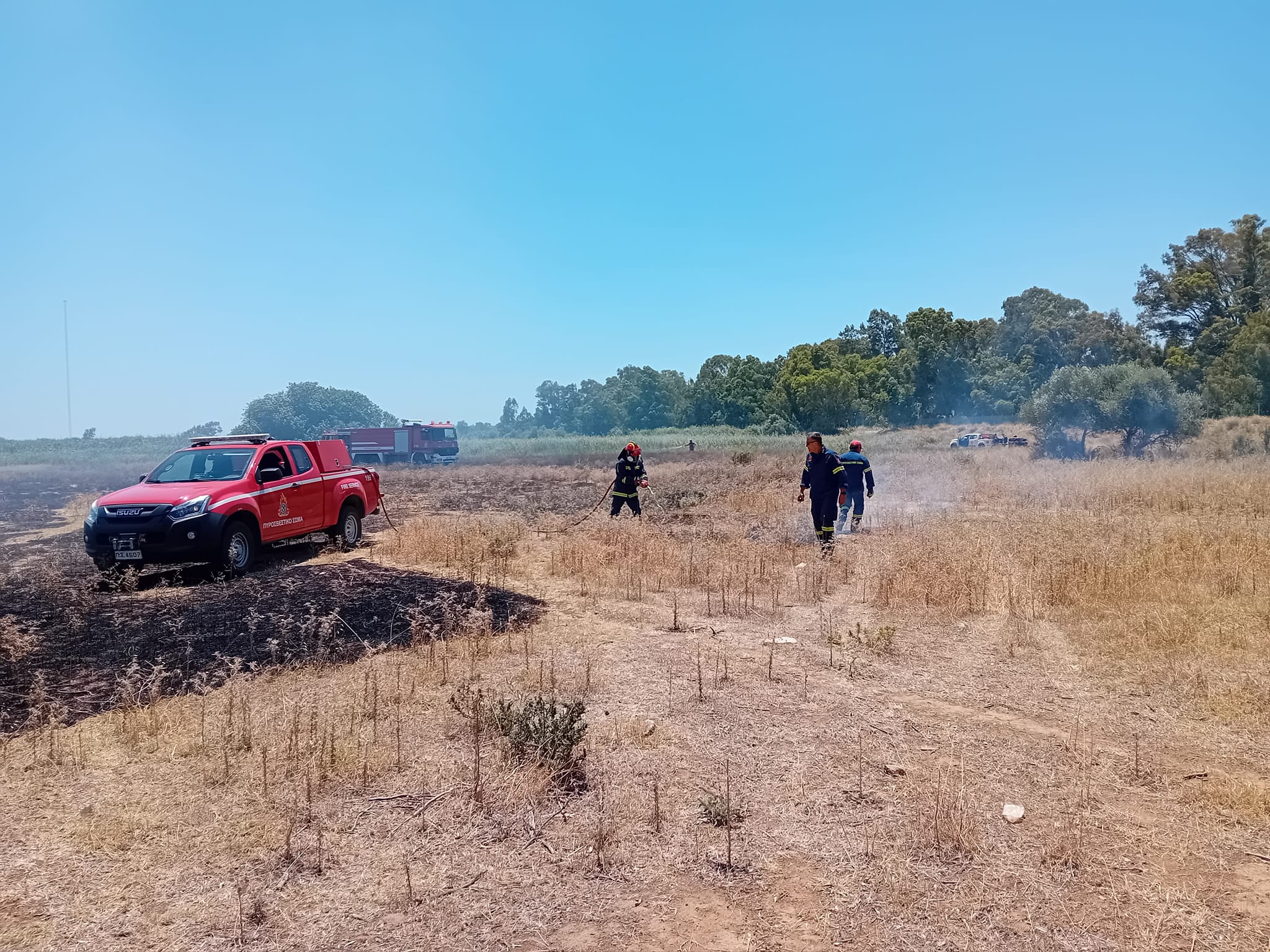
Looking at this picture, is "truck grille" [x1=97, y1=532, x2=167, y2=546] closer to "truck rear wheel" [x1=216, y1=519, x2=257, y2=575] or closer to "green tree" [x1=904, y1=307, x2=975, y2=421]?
"truck rear wheel" [x1=216, y1=519, x2=257, y2=575]

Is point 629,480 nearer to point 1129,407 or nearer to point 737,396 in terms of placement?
point 1129,407

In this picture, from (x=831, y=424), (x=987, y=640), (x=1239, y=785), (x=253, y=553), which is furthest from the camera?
(x=831, y=424)

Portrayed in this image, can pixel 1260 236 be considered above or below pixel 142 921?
above

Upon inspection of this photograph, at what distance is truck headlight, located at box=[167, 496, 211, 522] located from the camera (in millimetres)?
9812

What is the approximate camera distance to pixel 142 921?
3270mm

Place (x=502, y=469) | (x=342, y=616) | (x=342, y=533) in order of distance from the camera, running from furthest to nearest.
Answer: (x=502, y=469) < (x=342, y=533) < (x=342, y=616)

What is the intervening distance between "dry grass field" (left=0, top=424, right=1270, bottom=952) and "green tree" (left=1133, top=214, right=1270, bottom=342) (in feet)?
190

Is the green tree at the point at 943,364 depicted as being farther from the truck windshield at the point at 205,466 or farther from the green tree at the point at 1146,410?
the truck windshield at the point at 205,466

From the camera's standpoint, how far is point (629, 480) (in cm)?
1490

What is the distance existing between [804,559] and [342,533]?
747cm

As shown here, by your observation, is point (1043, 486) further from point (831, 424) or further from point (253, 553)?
point (831, 424)

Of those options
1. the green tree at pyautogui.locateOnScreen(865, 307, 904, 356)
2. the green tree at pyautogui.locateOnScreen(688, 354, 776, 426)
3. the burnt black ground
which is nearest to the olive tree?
the burnt black ground

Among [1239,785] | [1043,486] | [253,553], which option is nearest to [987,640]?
[1239,785]

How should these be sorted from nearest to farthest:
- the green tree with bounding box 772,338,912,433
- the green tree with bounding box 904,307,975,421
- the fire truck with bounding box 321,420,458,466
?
1. the fire truck with bounding box 321,420,458,466
2. the green tree with bounding box 772,338,912,433
3. the green tree with bounding box 904,307,975,421
